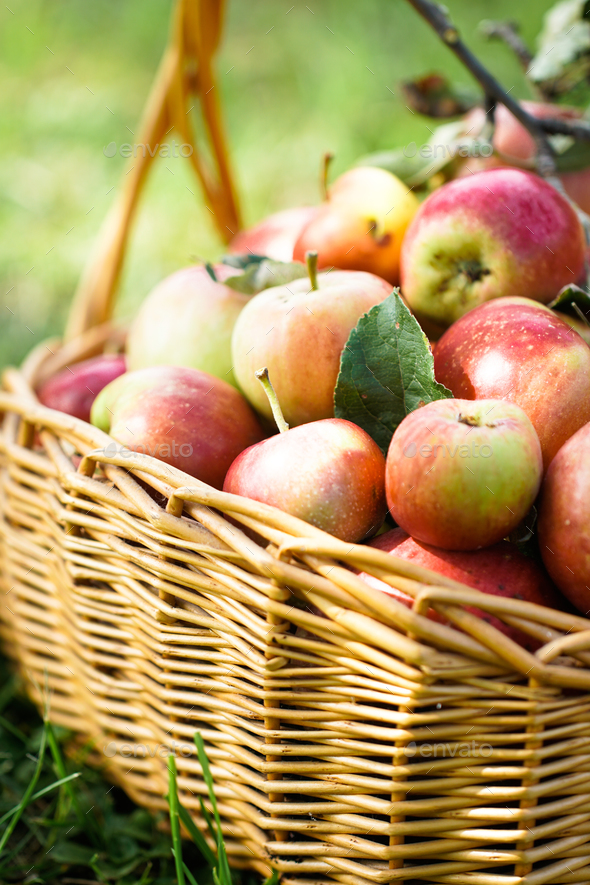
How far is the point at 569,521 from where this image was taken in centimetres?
67

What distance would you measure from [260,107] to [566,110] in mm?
2135

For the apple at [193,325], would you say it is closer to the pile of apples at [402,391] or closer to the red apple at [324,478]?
the pile of apples at [402,391]

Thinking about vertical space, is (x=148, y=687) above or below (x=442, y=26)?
below

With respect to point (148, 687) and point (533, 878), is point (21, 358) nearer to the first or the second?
point (148, 687)

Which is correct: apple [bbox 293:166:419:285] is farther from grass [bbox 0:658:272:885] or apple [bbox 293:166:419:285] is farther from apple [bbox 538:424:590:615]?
grass [bbox 0:658:272:885]

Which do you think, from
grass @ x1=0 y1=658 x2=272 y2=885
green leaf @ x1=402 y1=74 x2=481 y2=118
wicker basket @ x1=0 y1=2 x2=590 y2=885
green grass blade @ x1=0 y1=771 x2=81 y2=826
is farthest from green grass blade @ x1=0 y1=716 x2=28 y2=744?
green leaf @ x1=402 y1=74 x2=481 y2=118

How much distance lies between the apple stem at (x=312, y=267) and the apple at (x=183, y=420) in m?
0.18

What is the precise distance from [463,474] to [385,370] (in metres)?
0.22

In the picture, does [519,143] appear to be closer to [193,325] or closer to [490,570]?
[193,325]

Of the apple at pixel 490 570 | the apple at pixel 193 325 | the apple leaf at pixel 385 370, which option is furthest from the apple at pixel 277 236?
the apple at pixel 490 570

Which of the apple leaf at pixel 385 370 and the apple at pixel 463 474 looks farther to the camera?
the apple leaf at pixel 385 370

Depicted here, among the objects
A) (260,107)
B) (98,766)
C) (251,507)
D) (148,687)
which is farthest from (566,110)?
(260,107)

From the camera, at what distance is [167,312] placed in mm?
1113

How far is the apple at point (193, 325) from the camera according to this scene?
3.56 ft
